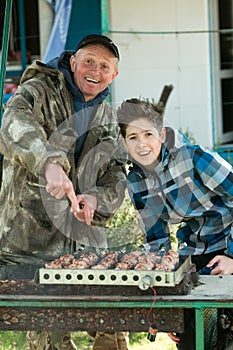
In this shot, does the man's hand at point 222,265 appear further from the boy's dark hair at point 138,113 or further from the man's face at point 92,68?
the man's face at point 92,68

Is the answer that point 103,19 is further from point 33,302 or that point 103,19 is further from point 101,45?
point 33,302

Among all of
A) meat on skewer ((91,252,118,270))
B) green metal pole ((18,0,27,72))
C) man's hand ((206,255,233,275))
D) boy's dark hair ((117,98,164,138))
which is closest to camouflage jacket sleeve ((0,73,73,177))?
boy's dark hair ((117,98,164,138))

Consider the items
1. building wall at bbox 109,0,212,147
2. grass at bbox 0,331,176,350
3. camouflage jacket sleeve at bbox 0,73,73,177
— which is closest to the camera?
camouflage jacket sleeve at bbox 0,73,73,177

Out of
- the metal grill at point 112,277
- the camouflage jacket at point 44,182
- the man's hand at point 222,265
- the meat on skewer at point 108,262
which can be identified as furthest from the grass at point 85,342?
the metal grill at point 112,277

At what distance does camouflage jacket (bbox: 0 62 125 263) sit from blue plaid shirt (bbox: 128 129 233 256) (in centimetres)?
31

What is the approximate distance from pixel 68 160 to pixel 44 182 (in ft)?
0.71

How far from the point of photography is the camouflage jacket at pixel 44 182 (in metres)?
4.26

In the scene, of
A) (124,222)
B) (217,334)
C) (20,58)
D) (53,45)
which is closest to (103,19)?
(53,45)

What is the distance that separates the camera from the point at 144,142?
4031 mm

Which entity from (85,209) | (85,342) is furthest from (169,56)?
(85,209)

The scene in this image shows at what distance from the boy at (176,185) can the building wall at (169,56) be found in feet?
17.3

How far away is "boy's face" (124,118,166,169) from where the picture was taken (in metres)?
4.03

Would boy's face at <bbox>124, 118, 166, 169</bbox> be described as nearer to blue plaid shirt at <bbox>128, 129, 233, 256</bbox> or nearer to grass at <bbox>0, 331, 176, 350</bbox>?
blue plaid shirt at <bbox>128, 129, 233, 256</bbox>

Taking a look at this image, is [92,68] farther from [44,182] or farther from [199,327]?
[199,327]
